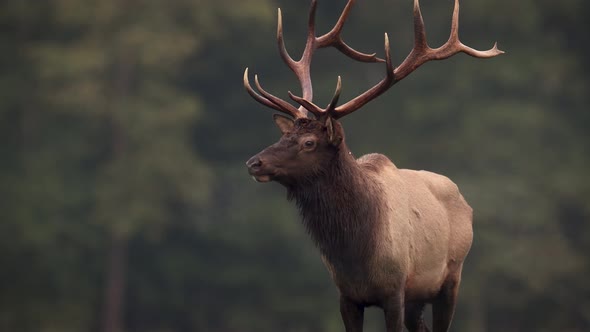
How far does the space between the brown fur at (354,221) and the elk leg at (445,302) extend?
30 cm

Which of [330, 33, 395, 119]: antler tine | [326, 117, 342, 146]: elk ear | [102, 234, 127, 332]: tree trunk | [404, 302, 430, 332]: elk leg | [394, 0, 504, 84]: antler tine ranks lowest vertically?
[102, 234, 127, 332]: tree trunk

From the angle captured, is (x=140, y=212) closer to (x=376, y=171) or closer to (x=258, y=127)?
(x=258, y=127)

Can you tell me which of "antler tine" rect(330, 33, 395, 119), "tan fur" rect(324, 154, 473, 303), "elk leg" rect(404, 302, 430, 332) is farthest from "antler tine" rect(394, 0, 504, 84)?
"elk leg" rect(404, 302, 430, 332)

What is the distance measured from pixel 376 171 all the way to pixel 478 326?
53.8 ft

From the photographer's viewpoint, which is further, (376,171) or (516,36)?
(516,36)

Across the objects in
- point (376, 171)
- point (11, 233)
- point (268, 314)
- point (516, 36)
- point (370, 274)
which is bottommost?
point (268, 314)

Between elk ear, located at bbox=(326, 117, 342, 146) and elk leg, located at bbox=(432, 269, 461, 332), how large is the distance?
4.28ft

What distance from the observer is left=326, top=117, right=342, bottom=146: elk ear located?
299 inches

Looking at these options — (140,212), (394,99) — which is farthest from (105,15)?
(394,99)

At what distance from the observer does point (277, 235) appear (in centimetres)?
2620

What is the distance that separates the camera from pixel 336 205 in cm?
771

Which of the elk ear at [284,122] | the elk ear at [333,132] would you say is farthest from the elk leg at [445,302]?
the elk ear at [284,122]

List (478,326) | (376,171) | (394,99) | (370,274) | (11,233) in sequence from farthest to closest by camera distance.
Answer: (394,99) < (11,233) < (478,326) < (376,171) < (370,274)

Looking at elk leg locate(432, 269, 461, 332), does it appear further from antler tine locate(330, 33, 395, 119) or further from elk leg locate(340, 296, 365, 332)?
antler tine locate(330, 33, 395, 119)
